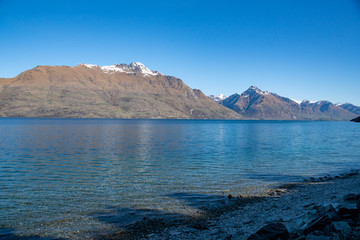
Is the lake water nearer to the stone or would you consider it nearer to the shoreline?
the shoreline

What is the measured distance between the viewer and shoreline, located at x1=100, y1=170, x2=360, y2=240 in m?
14.1

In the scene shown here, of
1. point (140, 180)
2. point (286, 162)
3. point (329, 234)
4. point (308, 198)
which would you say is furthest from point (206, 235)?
point (286, 162)

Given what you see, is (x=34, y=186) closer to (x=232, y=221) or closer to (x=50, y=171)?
(x=50, y=171)

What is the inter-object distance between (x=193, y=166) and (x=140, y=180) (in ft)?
37.0

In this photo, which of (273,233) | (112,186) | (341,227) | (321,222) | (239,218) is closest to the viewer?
(341,227)

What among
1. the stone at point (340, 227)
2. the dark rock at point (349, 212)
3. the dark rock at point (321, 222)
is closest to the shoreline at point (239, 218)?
the dark rock at point (321, 222)

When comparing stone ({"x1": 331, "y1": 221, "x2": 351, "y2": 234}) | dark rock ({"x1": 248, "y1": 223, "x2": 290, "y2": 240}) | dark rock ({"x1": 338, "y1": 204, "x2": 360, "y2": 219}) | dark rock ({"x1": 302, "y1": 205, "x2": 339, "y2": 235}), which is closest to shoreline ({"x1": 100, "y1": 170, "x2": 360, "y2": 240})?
dark rock ({"x1": 248, "y1": 223, "x2": 290, "y2": 240})

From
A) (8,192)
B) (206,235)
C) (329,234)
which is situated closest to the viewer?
(329,234)

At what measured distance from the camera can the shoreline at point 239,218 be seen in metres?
14.1

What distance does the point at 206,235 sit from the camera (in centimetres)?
1382

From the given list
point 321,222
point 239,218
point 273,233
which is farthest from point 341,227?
point 239,218

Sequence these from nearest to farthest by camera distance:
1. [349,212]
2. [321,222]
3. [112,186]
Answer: [321,222], [349,212], [112,186]

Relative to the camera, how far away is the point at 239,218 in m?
16.6

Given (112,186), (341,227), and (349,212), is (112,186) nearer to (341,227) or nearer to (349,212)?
(349,212)
